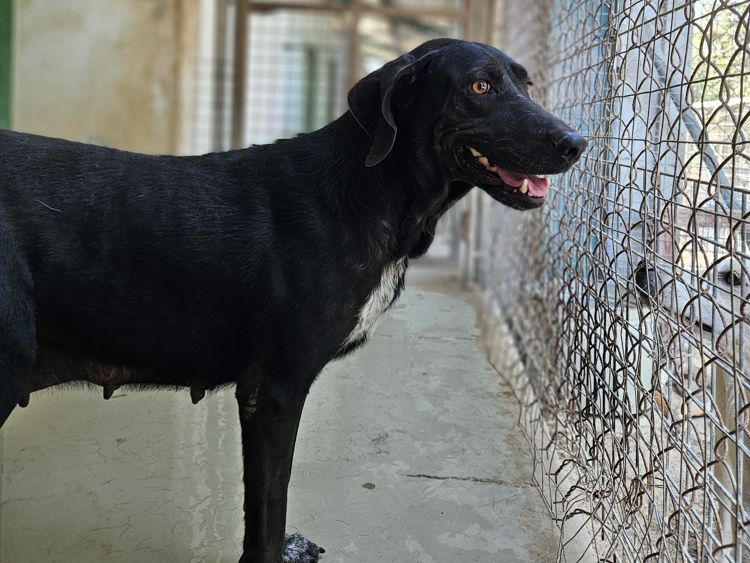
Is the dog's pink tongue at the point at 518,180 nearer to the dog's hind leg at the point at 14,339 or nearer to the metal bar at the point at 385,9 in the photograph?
the dog's hind leg at the point at 14,339

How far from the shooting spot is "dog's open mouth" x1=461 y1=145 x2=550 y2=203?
2.17 metres

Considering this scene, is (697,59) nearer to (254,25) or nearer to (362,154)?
(362,154)

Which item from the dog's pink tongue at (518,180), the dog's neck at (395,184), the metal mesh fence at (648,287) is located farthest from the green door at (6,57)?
the dog's pink tongue at (518,180)

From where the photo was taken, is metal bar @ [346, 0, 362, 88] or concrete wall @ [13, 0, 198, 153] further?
metal bar @ [346, 0, 362, 88]

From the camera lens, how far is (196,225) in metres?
2.02

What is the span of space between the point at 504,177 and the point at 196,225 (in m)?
0.84

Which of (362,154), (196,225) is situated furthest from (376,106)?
(196,225)

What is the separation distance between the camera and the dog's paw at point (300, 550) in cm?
217

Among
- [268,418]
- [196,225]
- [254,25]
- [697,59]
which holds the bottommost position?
[268,418]

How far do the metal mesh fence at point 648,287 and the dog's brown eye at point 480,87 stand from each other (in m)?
0.38

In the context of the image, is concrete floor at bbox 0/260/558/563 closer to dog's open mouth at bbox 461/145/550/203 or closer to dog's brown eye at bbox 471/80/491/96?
dog's open mouth at bbox 461/145/550/203

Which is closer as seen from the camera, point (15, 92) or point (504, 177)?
point (504, 177)

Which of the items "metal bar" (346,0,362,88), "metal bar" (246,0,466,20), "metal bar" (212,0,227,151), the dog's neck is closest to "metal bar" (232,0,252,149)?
"metal bar" (246,0,466,20)

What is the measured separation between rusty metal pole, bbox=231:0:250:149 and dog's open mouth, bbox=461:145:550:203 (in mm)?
4944
